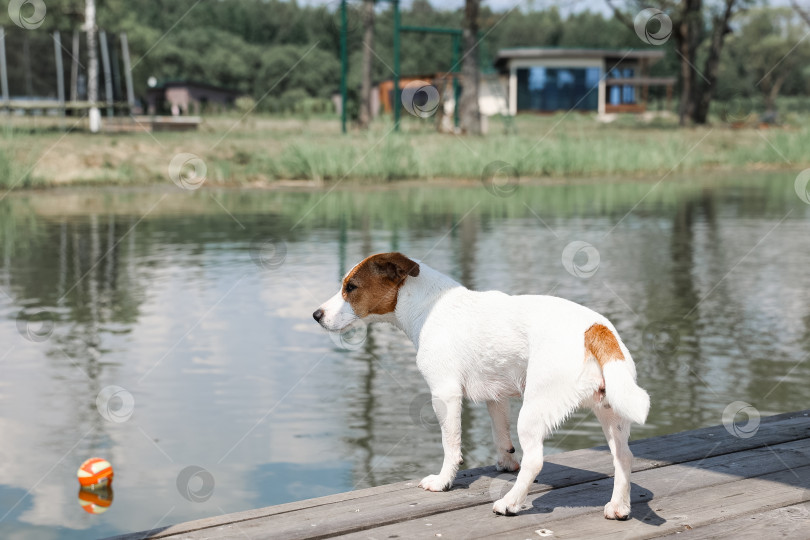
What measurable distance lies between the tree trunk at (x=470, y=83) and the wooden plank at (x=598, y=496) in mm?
28994

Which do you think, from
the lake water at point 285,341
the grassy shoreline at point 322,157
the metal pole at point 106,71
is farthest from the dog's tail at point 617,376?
the metal pole at point 106,71

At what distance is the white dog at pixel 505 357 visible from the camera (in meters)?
3.99

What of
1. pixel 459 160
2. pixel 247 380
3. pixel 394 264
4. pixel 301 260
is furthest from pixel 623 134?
pixel 394 264

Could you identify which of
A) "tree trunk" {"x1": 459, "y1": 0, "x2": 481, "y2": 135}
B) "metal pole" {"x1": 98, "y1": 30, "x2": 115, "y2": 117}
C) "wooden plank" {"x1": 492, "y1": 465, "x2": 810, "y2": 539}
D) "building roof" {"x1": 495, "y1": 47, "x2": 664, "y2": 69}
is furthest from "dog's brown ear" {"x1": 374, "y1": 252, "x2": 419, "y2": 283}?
"building roof" {"x1": 495, "y1": 47, "x2": 664, "y2": 69}

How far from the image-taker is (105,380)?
324 inches

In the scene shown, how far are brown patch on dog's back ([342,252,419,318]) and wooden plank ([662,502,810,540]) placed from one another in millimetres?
1563

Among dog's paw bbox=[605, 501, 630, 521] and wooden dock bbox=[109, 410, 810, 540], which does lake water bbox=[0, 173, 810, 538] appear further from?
dog's paw bbox=[605, 501, 630, 521]

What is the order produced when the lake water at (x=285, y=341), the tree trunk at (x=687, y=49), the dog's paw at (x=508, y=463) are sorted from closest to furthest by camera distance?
the dog's paw at (x=508, y=463) → the lake water at (x=285, y=341) → the tree trunk at (x=687, y=49)

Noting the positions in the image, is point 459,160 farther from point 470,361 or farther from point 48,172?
point 470,361

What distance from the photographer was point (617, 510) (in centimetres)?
407

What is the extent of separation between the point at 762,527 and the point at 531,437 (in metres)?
0.93

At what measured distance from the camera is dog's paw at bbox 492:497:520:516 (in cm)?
413

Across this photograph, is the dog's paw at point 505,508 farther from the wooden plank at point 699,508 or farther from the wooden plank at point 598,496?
the wooden plank at point 699,508

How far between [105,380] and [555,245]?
881cm
